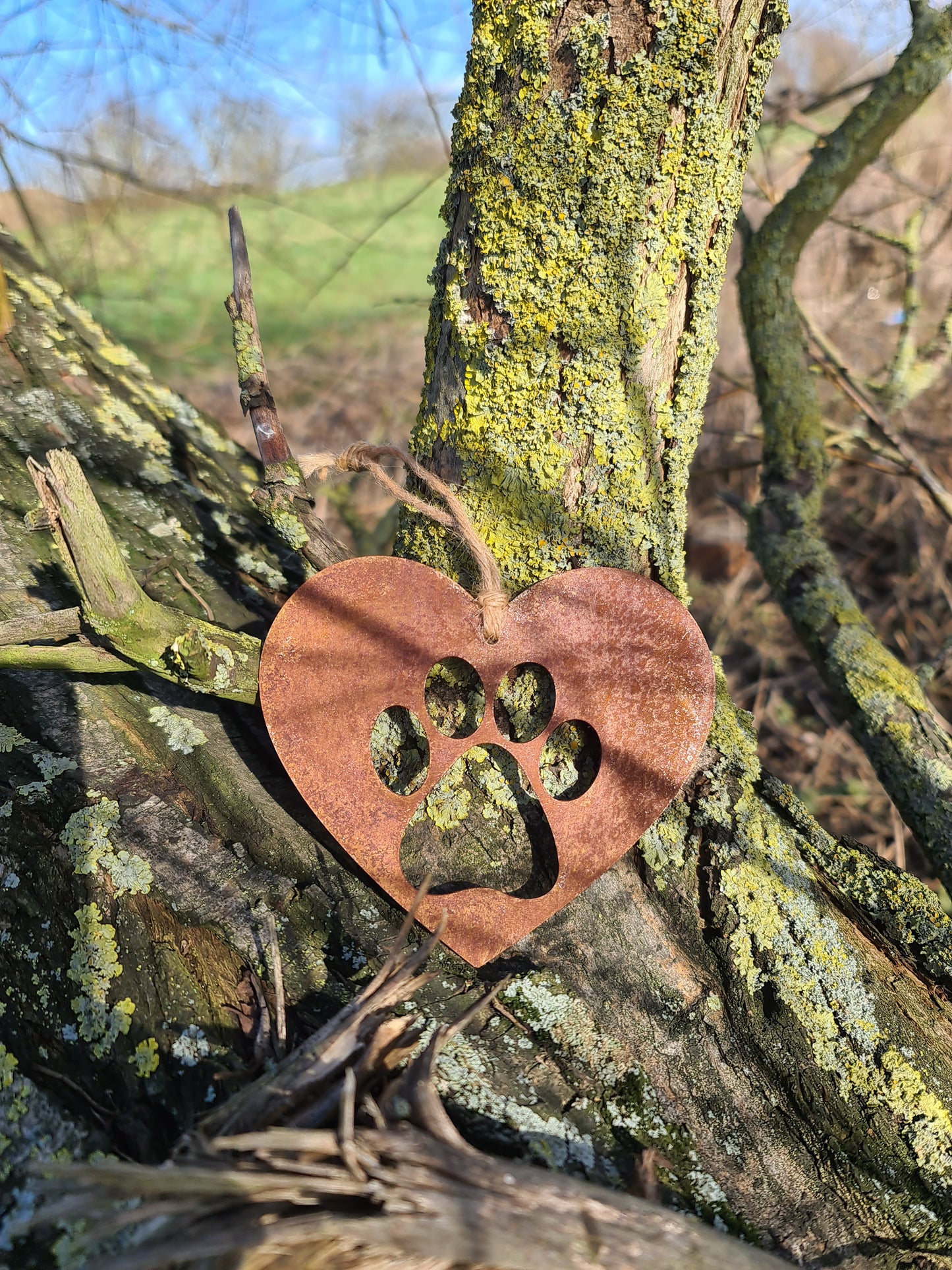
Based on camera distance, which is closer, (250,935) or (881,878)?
(250,935)

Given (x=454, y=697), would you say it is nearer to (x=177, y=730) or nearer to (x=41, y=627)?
(x=177, y=730)

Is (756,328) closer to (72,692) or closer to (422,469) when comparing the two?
(422,469)

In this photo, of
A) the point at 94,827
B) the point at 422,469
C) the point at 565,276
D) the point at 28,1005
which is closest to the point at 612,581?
the point at 422,469

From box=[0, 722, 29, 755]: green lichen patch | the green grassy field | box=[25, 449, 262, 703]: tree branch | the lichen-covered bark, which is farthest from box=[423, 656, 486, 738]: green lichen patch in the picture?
the green grassy field

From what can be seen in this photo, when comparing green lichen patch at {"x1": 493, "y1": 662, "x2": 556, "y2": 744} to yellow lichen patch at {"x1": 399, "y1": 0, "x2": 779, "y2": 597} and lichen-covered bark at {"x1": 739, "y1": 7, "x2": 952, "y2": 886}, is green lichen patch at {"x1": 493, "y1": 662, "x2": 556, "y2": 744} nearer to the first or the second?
yellow lichen patch at {"x1": 399, "y1": 0, "x2": 779, "y2": 597}

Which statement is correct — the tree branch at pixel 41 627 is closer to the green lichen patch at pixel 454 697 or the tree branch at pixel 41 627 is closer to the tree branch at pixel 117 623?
the tree branch at pixel 117 623

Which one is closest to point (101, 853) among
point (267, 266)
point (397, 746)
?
point (397, 746)

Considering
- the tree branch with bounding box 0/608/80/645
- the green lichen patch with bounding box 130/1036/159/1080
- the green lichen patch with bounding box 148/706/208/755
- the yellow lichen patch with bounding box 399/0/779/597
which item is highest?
the yellow lichen patch with bounding box 399/0/779/597
